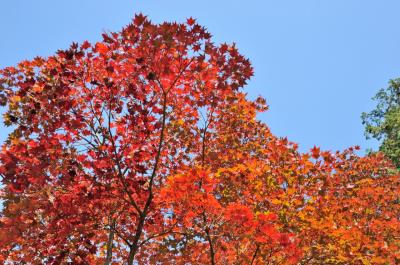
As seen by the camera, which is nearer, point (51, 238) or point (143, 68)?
point (143, 68)

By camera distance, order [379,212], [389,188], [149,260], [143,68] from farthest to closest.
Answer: [389,188], [379,212], [149,260], [143,68]

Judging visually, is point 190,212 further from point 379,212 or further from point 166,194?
point 379,212

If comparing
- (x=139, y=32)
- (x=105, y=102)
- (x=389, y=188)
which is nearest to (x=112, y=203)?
(x=105, y=102)

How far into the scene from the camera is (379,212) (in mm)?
14352

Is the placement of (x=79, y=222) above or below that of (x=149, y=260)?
below

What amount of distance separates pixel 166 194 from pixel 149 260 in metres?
5.72

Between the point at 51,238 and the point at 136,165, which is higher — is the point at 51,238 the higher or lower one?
the lower one

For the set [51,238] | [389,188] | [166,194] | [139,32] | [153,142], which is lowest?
[51,238]

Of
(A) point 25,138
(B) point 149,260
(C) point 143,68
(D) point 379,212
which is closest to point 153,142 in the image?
(C) point 143,68

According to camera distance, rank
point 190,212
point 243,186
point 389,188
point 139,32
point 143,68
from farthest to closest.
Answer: point 389,188
point 243,186
point 190,212
point 143,68
point 139,32

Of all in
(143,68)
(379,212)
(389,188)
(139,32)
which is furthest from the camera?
(389,188)

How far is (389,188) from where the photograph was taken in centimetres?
1559

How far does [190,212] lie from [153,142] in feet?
6.02

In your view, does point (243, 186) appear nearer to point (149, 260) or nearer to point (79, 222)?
point (79, 222)
